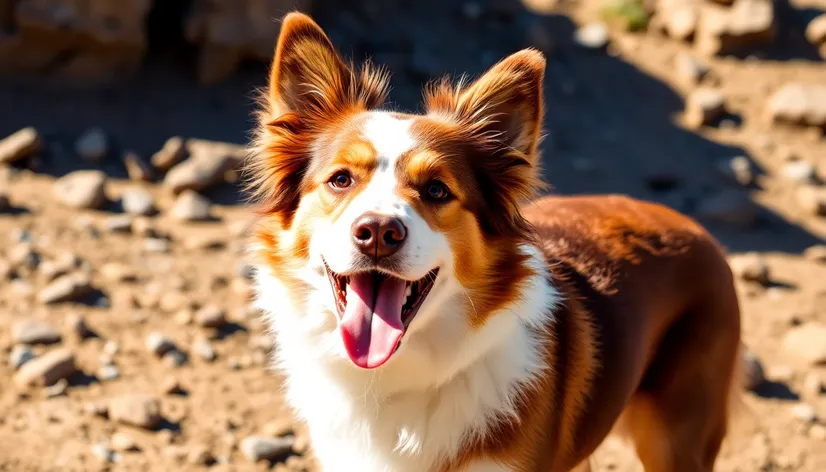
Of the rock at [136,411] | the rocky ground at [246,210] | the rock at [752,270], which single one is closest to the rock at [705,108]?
the rocky ground at [246,210]

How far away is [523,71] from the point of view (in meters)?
3.76

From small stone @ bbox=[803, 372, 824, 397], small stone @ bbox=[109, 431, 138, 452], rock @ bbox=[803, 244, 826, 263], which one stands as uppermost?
small stone @ bbox=[109, 431, 138, 452]

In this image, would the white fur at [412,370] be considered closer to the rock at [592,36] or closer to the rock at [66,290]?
the rock at [66,290]

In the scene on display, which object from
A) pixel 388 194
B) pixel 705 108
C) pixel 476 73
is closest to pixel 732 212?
pixel 705 108

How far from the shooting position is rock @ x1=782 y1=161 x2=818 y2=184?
26.8 ft

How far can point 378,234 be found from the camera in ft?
10.6

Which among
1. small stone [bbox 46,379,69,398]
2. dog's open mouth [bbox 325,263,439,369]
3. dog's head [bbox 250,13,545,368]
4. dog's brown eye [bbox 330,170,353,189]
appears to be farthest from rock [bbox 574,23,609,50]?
dog's open mouth [bbox 325,263,439,369]

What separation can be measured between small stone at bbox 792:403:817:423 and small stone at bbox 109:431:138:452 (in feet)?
11.5

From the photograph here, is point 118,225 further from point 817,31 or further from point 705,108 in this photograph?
point 817,31

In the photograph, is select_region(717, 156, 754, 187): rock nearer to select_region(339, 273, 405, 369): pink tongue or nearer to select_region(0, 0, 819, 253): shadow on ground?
select_region(0, 0, 819, 253): shadow on ground

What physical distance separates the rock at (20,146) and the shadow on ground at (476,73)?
0.15 metres

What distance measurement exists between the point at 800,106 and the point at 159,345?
6.03 m

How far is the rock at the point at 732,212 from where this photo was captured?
7.62 meters

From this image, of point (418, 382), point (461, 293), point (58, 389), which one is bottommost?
point (58, 389)
